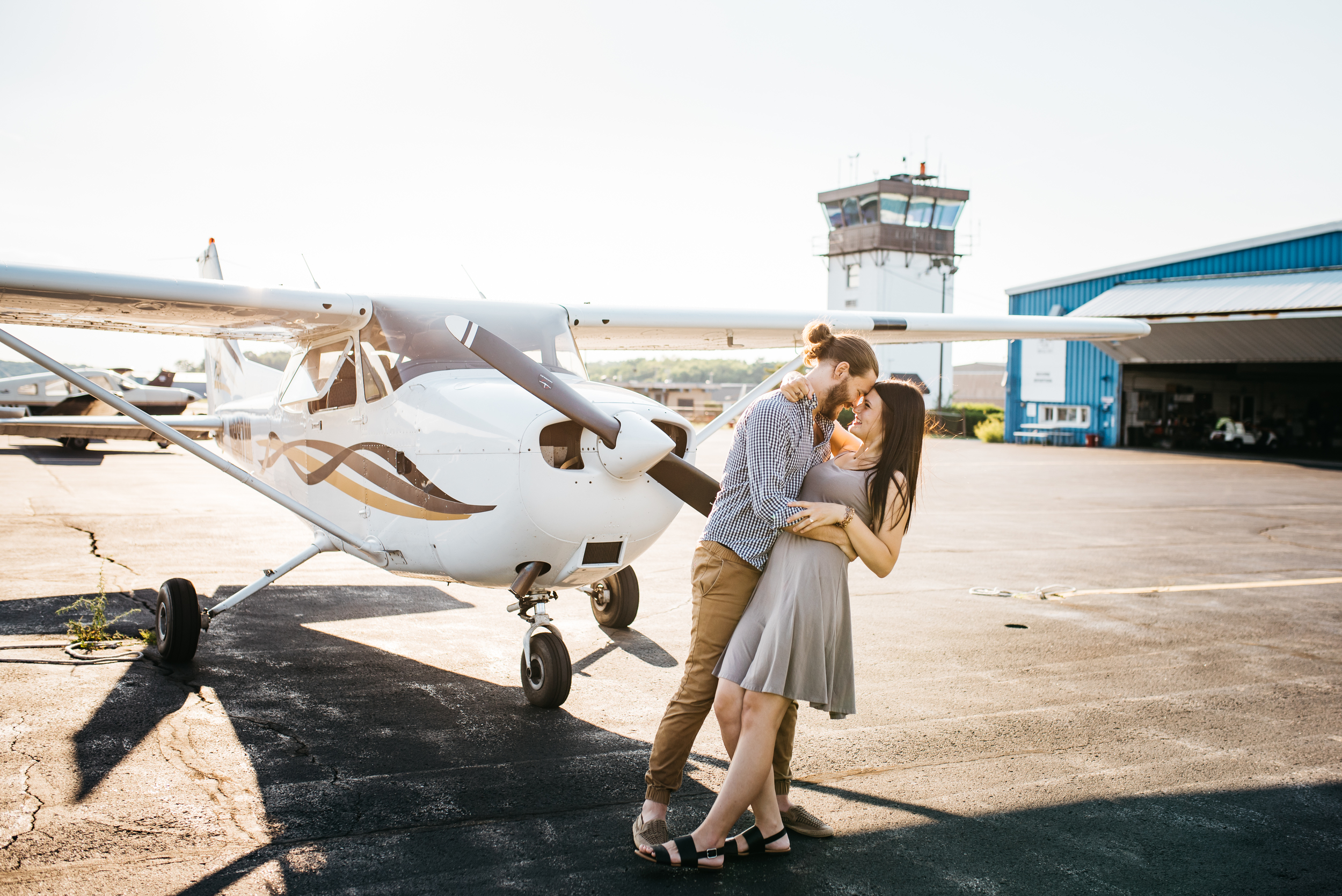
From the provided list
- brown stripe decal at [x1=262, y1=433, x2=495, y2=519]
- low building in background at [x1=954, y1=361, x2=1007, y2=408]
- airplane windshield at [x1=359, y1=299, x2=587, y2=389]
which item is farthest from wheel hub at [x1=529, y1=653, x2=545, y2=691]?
low building in background at [x1=954, y1=361, x2=1007, y2=408]

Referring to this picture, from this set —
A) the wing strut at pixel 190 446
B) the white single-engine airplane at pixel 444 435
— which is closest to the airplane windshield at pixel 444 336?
the white single-engine airplane at pixel 444 435

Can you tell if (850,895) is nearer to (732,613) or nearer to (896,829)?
(896,829)

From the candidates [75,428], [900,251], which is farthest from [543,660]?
[900,251]

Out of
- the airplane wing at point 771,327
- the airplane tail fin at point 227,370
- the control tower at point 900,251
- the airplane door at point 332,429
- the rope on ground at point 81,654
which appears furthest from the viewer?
the control tower at point 900,251

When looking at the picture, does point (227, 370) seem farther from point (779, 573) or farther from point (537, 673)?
point (779, 573)

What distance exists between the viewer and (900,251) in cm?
5166

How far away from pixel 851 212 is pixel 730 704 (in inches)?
2065

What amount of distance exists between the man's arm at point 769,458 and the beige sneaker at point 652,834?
3.68 ft

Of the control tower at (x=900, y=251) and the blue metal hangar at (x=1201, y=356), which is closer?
the blue metal hangar at (x=1201, y=356)

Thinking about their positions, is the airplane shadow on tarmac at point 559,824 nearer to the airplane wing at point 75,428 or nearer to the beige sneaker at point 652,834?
the beige sneaker at point 652,834

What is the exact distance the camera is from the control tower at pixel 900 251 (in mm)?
51188

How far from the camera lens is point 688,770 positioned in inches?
164

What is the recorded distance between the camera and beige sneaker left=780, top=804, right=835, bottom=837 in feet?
11.4

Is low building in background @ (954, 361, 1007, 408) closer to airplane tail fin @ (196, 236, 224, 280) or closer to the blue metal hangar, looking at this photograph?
the blue metal hangar
